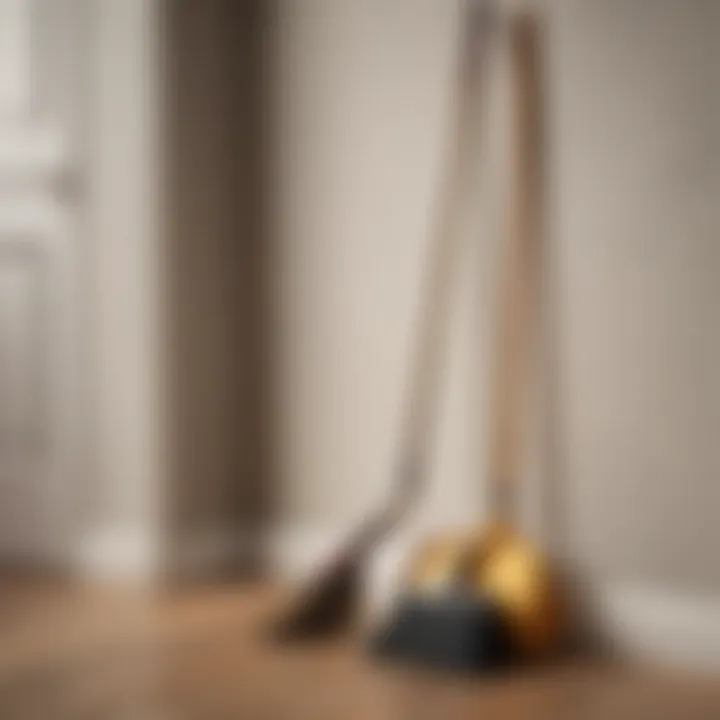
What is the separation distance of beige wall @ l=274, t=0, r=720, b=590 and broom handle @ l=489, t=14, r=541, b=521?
0.04 m

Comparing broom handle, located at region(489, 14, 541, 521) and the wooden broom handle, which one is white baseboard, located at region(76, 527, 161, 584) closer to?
the wooden broom handle

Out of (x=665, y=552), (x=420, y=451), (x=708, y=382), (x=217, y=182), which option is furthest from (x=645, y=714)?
(x=217, y=182)

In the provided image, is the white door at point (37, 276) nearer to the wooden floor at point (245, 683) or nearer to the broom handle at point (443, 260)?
the wooden floor at point (245, 683)

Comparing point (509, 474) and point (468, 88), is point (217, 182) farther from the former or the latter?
point (509, 474)

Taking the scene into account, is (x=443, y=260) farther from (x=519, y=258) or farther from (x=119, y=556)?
(x=119, y=556)

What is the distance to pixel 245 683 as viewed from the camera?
6.25 ft

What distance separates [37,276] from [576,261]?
1.11 metres

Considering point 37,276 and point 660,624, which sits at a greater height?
point 37,276

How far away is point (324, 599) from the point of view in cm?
222

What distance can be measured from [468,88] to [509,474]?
2.08ft

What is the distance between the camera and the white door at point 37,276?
8.57ft

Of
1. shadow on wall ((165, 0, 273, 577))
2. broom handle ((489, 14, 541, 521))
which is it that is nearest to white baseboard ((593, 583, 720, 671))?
broom handle ((489, 14, 541, 521))

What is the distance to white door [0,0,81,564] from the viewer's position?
261 cm

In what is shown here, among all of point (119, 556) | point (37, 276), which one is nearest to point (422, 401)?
point (119, 556)
